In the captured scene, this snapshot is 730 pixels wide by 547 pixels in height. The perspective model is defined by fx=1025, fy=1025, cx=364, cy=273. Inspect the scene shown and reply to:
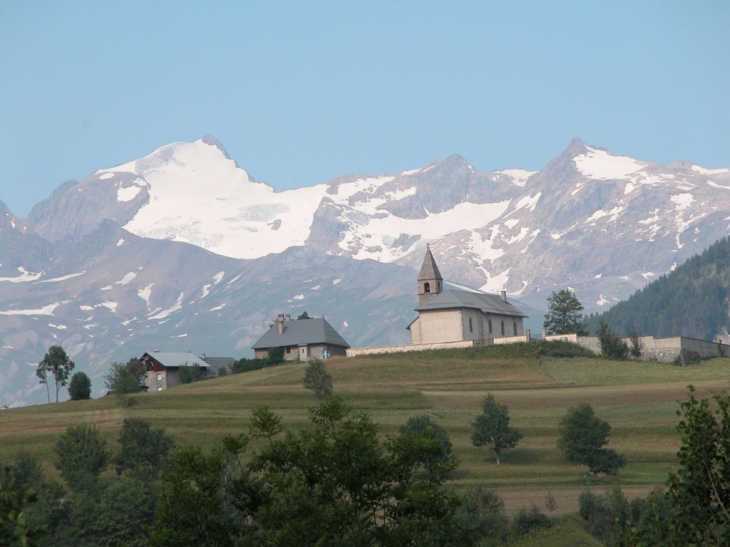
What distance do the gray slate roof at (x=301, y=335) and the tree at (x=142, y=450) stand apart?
72.6 meters

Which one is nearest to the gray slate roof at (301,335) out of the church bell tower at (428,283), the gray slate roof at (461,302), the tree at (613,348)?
the church bell tower at (428,283)

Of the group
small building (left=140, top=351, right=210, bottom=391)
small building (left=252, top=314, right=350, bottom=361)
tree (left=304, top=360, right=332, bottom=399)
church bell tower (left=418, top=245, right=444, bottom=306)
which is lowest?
tree (left=304, top=360, right=332, bottom=399)

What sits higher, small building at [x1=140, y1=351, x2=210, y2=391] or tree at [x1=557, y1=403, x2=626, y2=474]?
small building at [x1=140, y1=351, x2=210, y2=391]

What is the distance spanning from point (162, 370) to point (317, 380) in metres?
56.3

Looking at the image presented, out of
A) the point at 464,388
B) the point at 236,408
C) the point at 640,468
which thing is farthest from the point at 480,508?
the point at 464,388

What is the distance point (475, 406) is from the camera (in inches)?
3428

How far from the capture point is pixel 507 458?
69625mm

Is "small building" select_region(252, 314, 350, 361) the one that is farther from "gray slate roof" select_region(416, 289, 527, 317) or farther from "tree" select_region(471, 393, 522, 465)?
"tree" select_region(471, 393, 522, 465)

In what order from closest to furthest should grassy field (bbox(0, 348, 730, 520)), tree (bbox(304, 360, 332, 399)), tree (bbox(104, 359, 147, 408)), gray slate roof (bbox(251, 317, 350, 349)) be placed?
grassy field (bbox(0, 348, 730, 520)) → tree (bbox(304, 360, 332, 399)) → tree (bbox(104, 359, 147, 408)) → gray slate roof (bbox(251, 317, 350, 349))

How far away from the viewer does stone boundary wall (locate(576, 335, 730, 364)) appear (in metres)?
112

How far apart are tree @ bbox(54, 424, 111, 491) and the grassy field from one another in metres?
5.68

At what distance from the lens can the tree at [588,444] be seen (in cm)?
6284

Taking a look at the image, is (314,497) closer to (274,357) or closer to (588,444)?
(588,444)

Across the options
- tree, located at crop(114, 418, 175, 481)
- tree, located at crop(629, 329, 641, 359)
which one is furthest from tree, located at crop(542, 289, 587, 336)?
tree, located at crop(114, 418, 175, 481)
